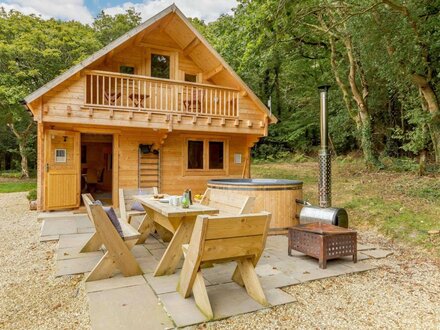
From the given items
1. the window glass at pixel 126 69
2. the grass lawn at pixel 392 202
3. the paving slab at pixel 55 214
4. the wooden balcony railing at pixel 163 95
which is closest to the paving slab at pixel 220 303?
the grass lawn at pixel 392 202

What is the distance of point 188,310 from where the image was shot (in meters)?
2.95

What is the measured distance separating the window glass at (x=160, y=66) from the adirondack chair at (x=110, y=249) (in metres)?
7.23

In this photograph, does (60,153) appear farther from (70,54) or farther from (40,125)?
(70,54)

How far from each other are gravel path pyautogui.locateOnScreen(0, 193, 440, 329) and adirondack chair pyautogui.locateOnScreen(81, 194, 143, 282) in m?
0.30

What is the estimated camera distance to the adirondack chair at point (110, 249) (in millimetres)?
3574

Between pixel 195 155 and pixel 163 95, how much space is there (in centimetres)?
218

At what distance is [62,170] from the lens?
27.1ft

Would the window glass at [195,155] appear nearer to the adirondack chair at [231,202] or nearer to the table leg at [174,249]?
the adirondack chair at [231,202]

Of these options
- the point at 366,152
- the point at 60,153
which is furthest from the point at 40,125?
the point at 366,152

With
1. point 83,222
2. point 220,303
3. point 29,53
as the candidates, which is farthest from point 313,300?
point 29,53

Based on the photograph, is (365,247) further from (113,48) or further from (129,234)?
(113,48)

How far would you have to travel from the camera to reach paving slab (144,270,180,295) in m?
3.38

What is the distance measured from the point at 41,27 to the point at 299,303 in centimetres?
1771

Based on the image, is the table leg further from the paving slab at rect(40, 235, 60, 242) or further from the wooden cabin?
the wooden cabin
